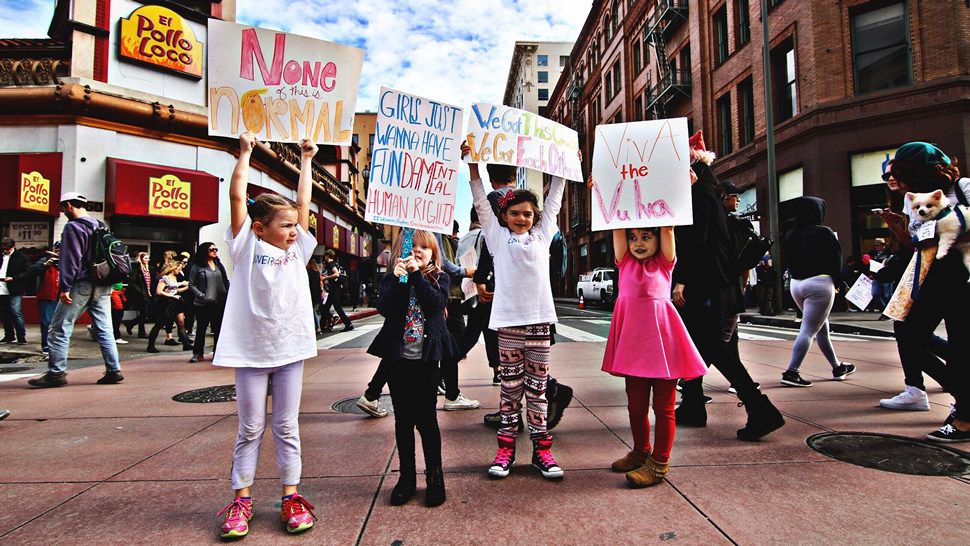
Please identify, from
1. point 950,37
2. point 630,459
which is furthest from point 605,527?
point 950,37

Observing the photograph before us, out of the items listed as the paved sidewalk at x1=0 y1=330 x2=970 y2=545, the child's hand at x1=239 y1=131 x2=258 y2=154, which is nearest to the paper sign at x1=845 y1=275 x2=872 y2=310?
the paved sidewalk at x1=0 y1=330 x2=970 y2=545

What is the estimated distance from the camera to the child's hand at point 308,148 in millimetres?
2953

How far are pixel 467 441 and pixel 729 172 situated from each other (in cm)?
2256

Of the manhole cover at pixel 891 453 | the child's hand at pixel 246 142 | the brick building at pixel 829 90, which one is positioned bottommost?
the manhole cover at pixel 891 453

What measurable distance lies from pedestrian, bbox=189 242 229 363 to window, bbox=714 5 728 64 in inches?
932

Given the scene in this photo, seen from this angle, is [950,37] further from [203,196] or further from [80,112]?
[80,112]

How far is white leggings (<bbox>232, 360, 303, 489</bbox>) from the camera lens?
244 centimetres

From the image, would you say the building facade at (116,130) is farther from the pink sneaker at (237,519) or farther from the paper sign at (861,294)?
the paper sign at (861,294)

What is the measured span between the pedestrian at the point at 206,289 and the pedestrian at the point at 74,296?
144 centimetres

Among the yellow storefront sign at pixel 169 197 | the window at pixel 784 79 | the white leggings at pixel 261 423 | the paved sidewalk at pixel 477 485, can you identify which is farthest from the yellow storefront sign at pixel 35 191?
the window at pixel 784 79

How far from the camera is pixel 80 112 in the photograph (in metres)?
13.5

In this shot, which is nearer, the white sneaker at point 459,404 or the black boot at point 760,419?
the black boot at point 760,419

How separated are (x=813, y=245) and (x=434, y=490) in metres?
4.59

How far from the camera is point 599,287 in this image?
23.8 meters
